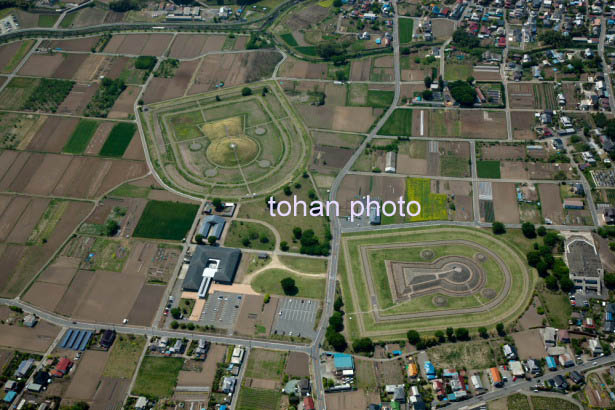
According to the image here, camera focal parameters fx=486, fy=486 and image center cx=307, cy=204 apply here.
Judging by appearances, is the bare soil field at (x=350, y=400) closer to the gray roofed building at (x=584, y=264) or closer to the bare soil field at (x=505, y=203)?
the gray roofed building at (x=584, y=264)

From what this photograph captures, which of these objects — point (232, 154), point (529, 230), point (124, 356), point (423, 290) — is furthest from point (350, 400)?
point (232, 154)

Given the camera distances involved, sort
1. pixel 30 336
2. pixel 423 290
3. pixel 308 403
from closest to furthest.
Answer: pixel 308 403, pixel 30 336, pixel 423 290

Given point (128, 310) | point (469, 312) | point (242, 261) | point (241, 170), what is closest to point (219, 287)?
point (242, 261)

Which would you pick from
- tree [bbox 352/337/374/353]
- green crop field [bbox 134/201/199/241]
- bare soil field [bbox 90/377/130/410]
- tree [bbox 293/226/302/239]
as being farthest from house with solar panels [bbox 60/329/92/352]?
tree [bbox 352/337/374/353]

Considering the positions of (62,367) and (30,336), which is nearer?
(62,367)

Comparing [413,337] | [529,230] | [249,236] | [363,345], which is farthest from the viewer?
[249,236]

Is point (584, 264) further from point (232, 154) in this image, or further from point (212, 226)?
point (232, 154)

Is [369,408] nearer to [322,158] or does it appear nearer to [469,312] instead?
[469,312]

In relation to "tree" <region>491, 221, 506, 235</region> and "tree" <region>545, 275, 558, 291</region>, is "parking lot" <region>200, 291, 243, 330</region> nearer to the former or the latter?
"tree" <region>491, 221, 506, 235</region>
